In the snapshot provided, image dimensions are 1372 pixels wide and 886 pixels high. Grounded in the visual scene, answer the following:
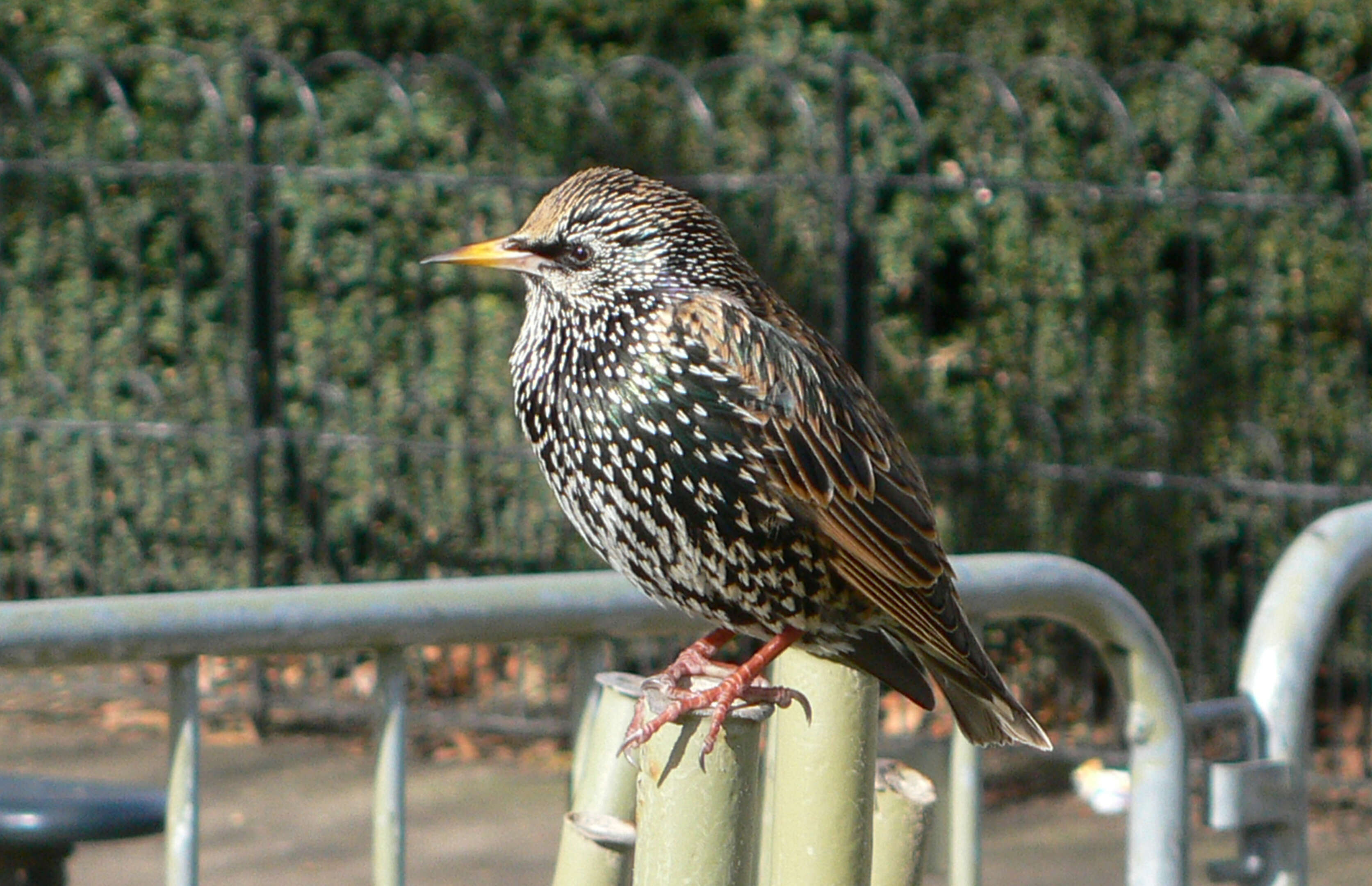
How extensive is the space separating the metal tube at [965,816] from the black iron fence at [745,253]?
3503mm

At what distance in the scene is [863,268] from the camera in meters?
6.08

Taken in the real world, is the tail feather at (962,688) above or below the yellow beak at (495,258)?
below

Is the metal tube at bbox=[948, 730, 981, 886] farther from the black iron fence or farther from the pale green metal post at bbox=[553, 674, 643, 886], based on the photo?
the black iron fence

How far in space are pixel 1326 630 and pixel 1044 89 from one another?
3958 millimetres

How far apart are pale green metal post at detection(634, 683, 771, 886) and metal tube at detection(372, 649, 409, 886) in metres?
0.39

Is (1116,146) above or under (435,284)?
above

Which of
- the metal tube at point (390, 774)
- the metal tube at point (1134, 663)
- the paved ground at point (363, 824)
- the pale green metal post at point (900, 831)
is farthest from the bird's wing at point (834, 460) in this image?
the paved ground at point (363, 824)

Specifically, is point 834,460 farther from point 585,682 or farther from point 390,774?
point 390,774

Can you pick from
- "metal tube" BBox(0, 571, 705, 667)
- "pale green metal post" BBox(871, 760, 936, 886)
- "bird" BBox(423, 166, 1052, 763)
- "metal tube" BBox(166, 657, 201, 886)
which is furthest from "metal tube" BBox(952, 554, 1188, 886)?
"metal tube" BBox(166, 657, 201, 886)

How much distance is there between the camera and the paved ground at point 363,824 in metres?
5.52

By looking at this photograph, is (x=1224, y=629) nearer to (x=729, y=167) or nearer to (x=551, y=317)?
(x=729, y=167)

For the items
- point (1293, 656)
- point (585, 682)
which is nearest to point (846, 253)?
point (1293, 656)

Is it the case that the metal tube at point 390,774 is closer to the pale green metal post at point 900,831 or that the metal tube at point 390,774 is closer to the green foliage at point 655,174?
the pale green metal post at point 900,831

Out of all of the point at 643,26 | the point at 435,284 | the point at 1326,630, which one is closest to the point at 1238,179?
the point at 643,26
